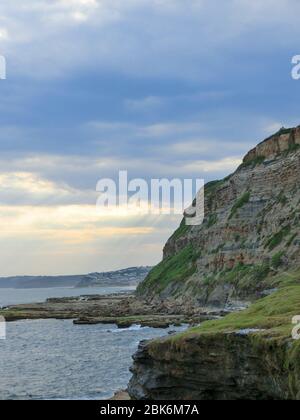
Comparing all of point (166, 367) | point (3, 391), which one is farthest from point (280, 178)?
point (166, 367)

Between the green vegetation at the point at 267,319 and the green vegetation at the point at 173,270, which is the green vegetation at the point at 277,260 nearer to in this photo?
the green vegetation at the point at 173,270

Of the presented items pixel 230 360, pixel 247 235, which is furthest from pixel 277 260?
pixel 230 360

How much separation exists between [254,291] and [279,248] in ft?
33.9

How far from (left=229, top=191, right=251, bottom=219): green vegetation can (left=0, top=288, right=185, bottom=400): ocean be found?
144 feet

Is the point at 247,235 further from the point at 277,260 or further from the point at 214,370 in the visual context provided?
the point at 214,370

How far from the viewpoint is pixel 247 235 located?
127000 millimetres

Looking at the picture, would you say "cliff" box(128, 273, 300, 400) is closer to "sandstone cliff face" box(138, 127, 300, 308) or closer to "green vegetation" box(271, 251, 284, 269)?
"sandstone cliff face" box(138, 127, 300, 308)

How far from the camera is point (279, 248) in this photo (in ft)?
355

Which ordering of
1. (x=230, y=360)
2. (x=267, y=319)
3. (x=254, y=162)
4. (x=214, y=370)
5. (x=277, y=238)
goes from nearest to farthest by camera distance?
(x=230, y=360) < (x=214, y=370) < (x=267, y=319) < (x=277, y=238) < (x=254, y=162)

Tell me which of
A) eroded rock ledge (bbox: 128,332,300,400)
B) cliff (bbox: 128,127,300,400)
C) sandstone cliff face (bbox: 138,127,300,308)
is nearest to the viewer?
eroded rock ledge (bbox: 128,332,300,400)

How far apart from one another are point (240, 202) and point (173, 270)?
41846 millimetres

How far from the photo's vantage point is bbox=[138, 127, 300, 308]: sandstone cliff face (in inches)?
4284

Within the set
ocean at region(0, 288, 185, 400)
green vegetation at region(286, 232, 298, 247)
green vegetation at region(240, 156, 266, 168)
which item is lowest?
ocean at region(0, 288, 185, 400)

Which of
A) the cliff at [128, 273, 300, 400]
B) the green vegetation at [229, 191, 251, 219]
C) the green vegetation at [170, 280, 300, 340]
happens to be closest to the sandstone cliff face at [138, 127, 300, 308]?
the green vegetation at [229, 191, 251, 219]
